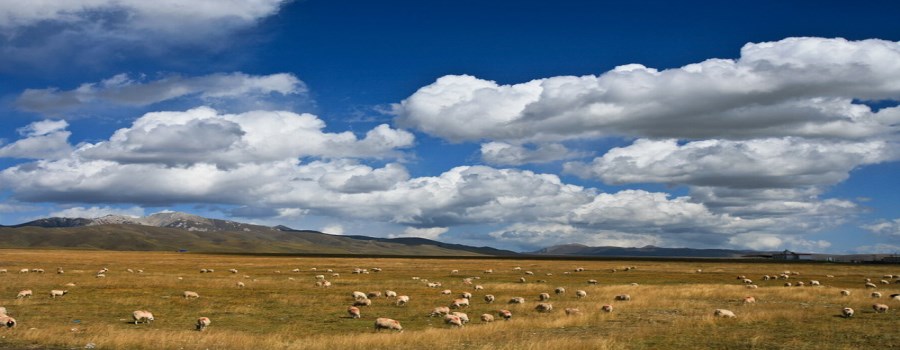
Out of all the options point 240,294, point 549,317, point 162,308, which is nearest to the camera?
point 549,317

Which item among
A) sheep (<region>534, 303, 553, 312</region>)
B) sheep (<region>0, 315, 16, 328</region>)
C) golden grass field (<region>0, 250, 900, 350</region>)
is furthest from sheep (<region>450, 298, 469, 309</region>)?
sheep (<region>0, 315, 16, 328</region>)

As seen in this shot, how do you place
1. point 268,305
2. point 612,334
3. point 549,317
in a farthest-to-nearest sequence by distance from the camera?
point 268,305, point 549,317, point 612,334

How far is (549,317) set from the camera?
3017 cm

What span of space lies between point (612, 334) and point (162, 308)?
77.2 ft

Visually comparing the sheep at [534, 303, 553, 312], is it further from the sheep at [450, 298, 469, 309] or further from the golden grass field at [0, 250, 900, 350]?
the sheep at [450, 298, 469, 309]

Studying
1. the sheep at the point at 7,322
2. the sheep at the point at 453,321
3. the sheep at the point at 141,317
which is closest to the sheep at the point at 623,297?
the sheep at the point at 453,321

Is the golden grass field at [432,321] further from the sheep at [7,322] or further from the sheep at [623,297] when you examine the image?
the sheep at [623,297]

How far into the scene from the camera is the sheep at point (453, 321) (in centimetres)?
2764

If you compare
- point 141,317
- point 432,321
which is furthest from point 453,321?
point 141,317

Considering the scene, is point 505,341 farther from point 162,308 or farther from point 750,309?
point 162,308

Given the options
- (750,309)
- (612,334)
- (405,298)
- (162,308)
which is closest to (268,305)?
(162,308)

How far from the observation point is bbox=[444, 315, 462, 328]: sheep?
2764cm

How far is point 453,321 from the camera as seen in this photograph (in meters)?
27.8

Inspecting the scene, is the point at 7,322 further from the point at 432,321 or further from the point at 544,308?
the point at 544,308
